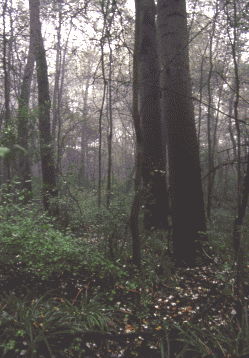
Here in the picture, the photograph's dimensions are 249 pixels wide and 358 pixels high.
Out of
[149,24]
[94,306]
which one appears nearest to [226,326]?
[94,306]

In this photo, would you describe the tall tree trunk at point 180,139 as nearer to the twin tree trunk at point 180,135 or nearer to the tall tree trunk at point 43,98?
the twin tree trunk at point 180,135

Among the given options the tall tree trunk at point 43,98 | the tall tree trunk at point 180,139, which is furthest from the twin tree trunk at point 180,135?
the tall tree trunk at point 43,98

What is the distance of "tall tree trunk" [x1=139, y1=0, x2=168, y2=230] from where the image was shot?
17.4ft

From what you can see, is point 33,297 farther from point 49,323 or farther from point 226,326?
point 226,326

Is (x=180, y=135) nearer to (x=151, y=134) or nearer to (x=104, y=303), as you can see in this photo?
(x=151, y=134)

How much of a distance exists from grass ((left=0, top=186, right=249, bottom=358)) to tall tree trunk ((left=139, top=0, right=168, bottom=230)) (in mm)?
1410

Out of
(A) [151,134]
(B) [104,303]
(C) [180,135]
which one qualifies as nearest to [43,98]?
(A) [151,134]

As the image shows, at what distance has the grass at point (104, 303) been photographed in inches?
85.4

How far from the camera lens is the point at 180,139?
152 inches

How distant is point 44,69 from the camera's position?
25.3ft

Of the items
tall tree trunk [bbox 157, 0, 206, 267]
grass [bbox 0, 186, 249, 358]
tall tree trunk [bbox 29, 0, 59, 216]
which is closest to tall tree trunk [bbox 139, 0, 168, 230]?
tall tree trunk [bbox 157, 0, 206, 267]

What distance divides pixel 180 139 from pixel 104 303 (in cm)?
260

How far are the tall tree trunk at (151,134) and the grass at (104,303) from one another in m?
1.41

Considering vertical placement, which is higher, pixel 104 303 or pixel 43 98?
pixel 43 98
